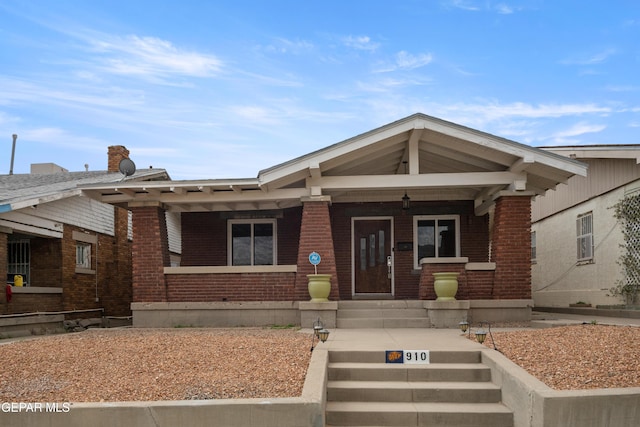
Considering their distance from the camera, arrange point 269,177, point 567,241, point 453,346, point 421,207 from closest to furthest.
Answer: point 453,346 → point 269,177 → point 421,207 → point 567,241

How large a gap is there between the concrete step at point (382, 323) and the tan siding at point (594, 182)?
20.9 ft

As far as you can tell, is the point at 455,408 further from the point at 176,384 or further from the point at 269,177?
the point at 269,177

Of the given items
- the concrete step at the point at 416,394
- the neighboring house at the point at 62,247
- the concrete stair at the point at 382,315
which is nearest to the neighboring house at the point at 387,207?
the concrete stair at the point at 382,315

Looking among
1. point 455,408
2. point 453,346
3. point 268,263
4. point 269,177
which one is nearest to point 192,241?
point 268,263

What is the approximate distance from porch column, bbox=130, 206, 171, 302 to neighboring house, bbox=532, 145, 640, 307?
10505mm

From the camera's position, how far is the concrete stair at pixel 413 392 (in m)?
6.53

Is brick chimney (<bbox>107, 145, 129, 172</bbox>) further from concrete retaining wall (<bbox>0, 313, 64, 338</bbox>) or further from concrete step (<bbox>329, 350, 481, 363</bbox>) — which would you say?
concrete step (<bbox>329, 350, 481, 363</bbox>)

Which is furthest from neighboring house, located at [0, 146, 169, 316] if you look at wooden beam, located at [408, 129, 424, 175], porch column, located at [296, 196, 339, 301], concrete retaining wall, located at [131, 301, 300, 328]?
wooden beam, located at [408, 129, 424, 175]

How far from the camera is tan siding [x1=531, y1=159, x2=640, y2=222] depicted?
1441cm

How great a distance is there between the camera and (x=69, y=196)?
50.5ft

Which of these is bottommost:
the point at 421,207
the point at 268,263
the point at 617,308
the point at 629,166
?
the point at 617,308

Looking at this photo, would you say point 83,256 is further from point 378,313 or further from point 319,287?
point 378,313

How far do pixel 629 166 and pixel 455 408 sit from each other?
10.4m

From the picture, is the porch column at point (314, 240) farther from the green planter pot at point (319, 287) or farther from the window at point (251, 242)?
the window at point (251, 242)
